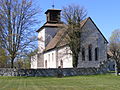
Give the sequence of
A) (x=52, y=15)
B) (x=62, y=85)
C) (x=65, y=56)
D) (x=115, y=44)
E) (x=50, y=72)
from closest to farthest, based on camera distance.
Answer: (x=62, y=85) < (x=50, y=72) < (x=65, y=56) < (x=52, y=15) < (x=115, y=44)

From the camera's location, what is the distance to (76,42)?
1987 inches

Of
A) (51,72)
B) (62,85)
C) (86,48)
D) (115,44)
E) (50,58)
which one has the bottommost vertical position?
(62,85)

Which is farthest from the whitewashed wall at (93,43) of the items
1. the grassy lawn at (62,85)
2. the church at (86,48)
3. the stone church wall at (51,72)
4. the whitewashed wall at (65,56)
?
the grassy lawn at (62,85)

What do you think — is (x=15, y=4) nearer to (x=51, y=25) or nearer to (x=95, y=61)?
(x=95, y=61)

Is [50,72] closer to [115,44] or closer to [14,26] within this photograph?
[14,26]

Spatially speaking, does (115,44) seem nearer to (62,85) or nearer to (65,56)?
(65,56)

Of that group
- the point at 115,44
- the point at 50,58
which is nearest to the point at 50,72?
the point at 50,58

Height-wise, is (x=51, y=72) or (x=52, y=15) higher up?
(x=52, y=15)

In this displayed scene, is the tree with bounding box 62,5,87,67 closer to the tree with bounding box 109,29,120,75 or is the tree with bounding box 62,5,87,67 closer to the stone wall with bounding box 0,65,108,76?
the stone wall with bounding box 0,65,108,76

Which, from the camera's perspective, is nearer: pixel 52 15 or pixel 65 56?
pixel 65 56

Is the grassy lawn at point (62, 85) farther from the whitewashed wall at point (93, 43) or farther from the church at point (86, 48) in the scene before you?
the whitewashed wall at point (93, 43)

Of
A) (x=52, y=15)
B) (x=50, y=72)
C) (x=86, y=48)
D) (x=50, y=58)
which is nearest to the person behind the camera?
(x=50, y=72)

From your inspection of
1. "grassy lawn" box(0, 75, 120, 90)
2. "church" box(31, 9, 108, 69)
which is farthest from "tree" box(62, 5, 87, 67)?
"grassy lawn" box(0, 75, 120, 90)

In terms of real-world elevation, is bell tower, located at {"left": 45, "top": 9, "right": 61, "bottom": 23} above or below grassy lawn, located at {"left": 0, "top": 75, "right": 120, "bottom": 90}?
above
